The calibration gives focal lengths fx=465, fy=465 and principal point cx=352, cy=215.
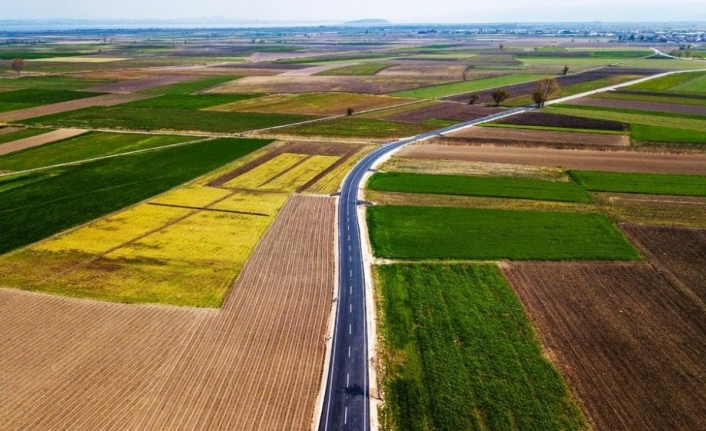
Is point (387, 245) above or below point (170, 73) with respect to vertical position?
below

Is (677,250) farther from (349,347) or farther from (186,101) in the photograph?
(186,101)

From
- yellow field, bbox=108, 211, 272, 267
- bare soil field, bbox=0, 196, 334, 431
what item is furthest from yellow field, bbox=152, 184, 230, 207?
bare soil field, bbox=0, 196, 334, 431

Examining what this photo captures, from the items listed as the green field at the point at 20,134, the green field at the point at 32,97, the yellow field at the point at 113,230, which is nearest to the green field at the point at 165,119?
the green field at the point at 20,134

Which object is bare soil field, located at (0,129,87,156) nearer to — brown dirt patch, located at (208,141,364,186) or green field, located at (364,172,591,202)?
brown dirt patch, located at (208,141,364,186)

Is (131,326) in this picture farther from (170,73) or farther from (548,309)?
(170,73)

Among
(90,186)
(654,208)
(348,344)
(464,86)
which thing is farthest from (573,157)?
(464,86)

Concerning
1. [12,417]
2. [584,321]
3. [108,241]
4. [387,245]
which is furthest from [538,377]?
[108,241]
